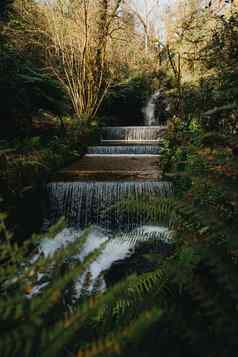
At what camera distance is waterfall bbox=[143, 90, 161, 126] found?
16.8 m

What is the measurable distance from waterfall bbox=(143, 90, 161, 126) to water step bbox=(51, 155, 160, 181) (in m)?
7.72

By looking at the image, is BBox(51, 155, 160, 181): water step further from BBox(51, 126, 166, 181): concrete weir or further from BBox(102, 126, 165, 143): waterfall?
BBox(102, 126, 165, 143): waterfall

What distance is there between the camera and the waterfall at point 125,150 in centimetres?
1013

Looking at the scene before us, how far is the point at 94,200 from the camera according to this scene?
247 inches

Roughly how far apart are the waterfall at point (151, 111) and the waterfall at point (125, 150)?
6729 mm

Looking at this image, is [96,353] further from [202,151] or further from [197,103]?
[197,103]

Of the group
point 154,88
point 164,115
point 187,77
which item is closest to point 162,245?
point 187,77

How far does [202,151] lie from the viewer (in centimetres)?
139

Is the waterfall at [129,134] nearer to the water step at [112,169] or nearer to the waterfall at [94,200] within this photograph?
the water step at [112,169]

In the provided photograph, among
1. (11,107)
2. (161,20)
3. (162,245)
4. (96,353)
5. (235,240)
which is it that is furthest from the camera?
(161,20)

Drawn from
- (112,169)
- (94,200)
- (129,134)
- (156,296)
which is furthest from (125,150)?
(156,296)

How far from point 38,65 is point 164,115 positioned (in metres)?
6.76

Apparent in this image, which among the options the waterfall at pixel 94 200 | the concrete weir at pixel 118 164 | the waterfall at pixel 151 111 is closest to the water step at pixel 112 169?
the concrete weir at pixel 118 164

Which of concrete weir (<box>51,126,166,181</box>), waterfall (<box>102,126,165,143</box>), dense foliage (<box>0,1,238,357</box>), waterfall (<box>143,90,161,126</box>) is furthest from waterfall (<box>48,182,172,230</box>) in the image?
waterfall (<box>143,90,161,126</box>)
